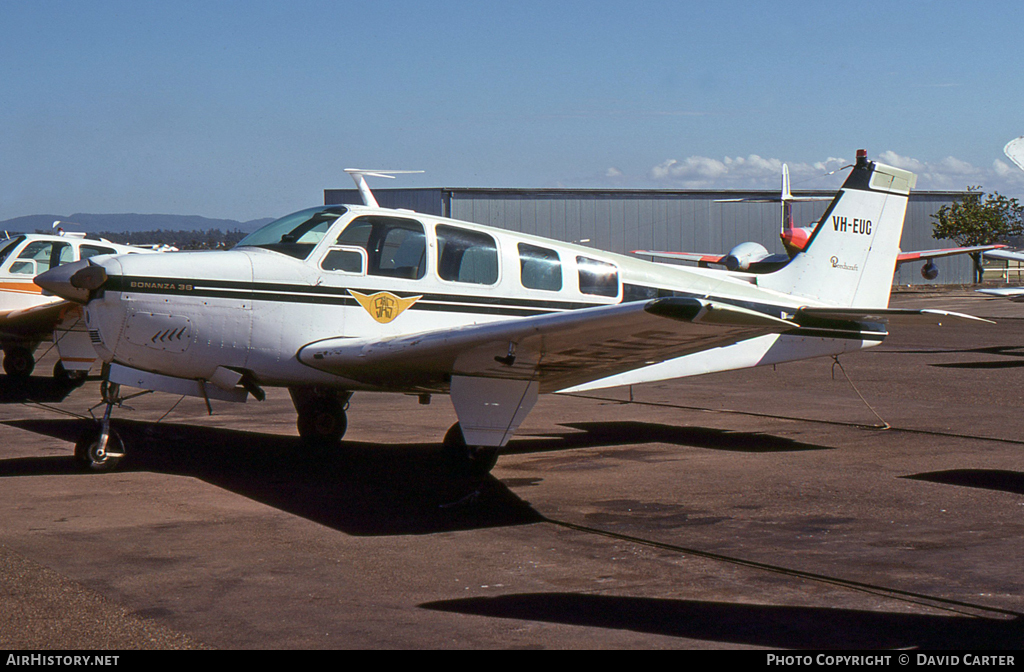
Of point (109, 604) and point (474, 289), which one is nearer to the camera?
point (109, 604)

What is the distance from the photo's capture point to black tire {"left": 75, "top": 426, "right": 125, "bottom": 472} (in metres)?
8.38

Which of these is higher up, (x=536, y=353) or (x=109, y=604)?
(x=536, y=353)

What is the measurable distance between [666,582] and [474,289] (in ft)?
12.4

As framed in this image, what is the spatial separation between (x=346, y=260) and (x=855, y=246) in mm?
5402

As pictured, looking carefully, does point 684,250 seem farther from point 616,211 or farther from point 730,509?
point 730,509

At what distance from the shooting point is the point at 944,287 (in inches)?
2143

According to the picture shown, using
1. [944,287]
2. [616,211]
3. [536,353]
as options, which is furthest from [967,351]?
[944,287]

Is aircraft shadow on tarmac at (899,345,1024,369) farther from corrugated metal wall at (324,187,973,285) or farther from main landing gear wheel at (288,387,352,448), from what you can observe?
corrugated metal wall at (324,187,973,285)

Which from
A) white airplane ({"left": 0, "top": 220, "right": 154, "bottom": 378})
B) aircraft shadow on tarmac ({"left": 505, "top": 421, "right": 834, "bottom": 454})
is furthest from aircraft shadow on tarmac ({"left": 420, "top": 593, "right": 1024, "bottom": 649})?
white airplane ({"left": 0, "top": 220, "right": 154, "bottom": 378})

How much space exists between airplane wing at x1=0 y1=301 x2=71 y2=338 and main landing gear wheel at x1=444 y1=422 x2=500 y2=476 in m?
8.00

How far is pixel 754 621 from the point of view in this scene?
4.70 m
